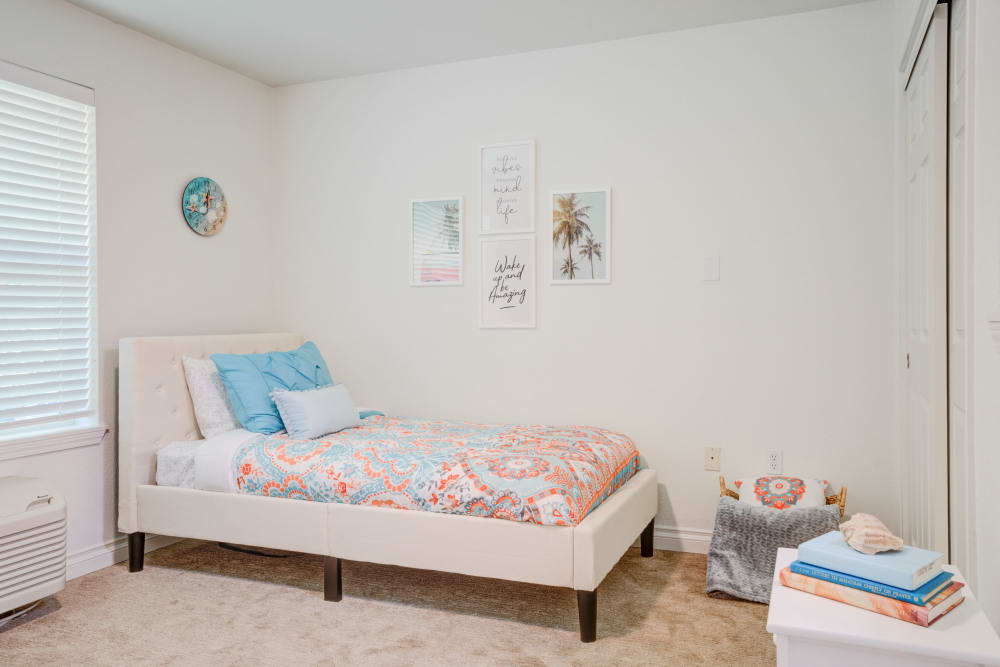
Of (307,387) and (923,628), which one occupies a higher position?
(307,387)

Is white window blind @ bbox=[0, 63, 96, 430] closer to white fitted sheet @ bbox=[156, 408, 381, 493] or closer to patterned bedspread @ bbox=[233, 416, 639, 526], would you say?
white fitted sheet @ bbox=[156, 408, 381, 493]

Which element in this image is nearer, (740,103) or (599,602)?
(599,602)

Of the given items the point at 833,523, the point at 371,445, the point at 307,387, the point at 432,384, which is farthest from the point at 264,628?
the point at 833,523

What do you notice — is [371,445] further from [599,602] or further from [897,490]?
[897,490]

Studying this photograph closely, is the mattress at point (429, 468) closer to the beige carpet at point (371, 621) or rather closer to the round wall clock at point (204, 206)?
the beige carpet at point (371, 621)

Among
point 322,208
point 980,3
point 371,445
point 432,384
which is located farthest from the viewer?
point 322,208

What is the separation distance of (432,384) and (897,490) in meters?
2.30

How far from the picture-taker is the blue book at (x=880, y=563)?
52.1 inches

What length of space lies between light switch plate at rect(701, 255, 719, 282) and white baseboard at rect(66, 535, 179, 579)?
2.93 meters

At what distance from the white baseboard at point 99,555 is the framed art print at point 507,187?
2.28 meters

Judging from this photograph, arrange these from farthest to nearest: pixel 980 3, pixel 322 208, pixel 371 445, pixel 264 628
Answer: pixel 322 208, pixel 371 445, pixel 264 628, pixel 980 3

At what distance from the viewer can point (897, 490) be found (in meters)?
3.09

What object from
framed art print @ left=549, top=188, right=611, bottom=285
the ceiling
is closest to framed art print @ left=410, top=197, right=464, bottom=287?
framed art print @ left=549, top=188, right=611, bottom=285

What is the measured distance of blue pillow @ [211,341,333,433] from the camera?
3.23 m
